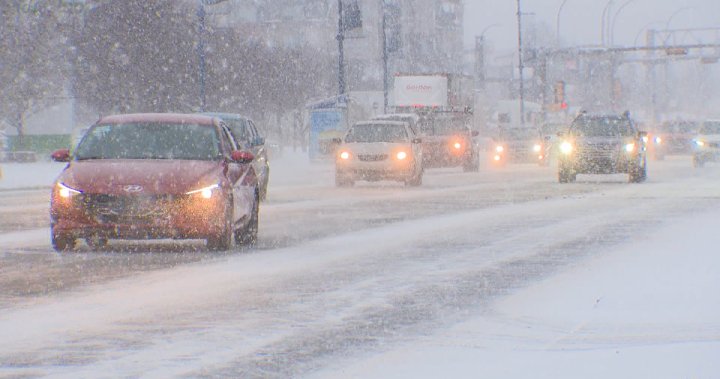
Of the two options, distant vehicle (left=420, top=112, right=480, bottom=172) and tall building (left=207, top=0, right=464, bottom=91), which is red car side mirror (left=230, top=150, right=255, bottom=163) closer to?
distant vehicle (left=420, top=112, right=480, bottom=172)

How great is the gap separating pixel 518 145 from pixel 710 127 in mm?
9728

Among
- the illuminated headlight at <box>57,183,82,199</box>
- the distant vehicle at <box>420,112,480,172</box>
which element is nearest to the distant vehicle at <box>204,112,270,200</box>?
the illuminated headlight at <box>57,183,82,199</box>

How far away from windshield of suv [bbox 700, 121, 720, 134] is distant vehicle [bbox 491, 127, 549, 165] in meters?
7.93

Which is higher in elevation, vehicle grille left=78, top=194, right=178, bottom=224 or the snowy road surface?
vehicle grille left=78, top=194, right=178, bottom=224

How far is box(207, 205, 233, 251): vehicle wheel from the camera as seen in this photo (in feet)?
53.3

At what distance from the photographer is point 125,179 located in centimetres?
1591

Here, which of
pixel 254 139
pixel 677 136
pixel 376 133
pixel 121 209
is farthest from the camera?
pixel 677 136

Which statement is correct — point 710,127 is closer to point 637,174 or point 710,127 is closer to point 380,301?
point 637,174

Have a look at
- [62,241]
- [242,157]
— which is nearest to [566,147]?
[242,157]

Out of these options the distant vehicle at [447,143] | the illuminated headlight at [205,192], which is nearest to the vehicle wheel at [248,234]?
the illuminated headlight at [205,192]

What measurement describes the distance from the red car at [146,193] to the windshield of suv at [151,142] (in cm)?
1

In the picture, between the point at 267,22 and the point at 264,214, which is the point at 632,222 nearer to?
the point at 264,214

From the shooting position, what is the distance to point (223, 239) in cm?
1630

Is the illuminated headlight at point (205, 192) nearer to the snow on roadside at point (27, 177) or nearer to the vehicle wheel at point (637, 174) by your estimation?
the snow on roadside at point (27, 177)
